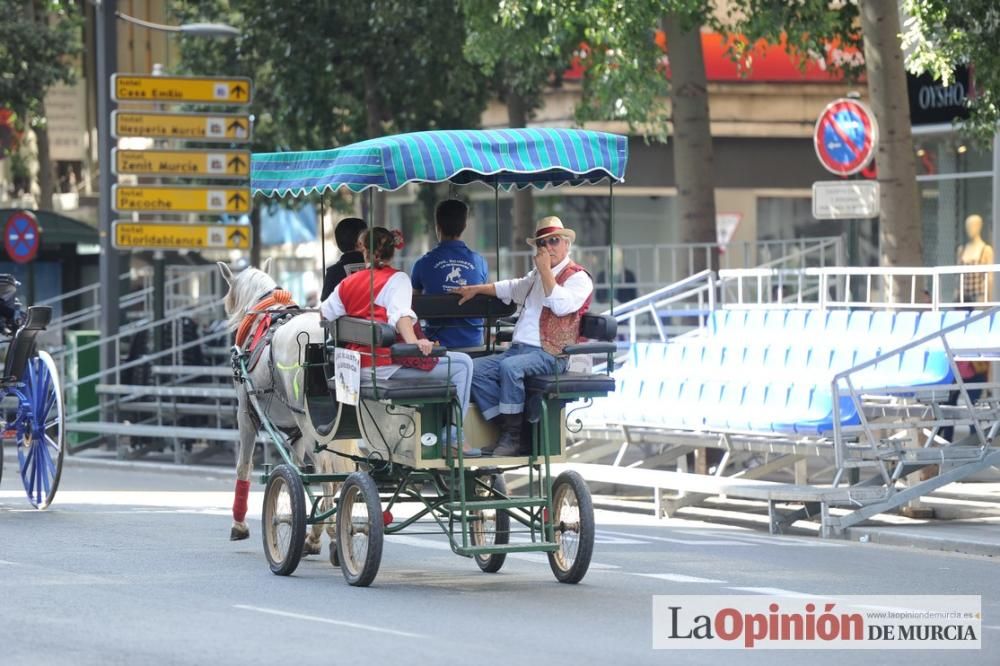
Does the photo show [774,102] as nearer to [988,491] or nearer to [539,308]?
[988,491]

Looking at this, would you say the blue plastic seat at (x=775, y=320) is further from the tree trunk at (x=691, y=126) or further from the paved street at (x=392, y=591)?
the tree trunk at (x=691, y=126)

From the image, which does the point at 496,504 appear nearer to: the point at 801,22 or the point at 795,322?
the point at 795,322

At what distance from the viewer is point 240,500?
13586 mm

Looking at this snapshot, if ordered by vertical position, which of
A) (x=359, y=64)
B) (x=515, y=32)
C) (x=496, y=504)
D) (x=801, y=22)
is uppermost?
(x=359, y=64)

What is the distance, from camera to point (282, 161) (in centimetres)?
1277

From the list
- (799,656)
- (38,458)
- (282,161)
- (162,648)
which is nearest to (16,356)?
(38,458)

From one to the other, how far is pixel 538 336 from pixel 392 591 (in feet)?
5.52

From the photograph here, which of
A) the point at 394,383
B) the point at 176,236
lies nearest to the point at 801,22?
the point at 176,236

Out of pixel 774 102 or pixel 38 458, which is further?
pixel 774 102

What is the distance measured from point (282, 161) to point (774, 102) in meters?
27.9

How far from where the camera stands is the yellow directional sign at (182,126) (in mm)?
24938

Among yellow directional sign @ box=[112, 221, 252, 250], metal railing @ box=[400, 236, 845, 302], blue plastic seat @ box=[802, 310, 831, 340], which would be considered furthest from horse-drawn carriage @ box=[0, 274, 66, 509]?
yellow directional sign @ box=[112, 221, 252, 250]

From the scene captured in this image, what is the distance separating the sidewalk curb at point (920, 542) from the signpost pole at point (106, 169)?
1191 cm

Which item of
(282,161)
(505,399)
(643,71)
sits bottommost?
(505,399)
